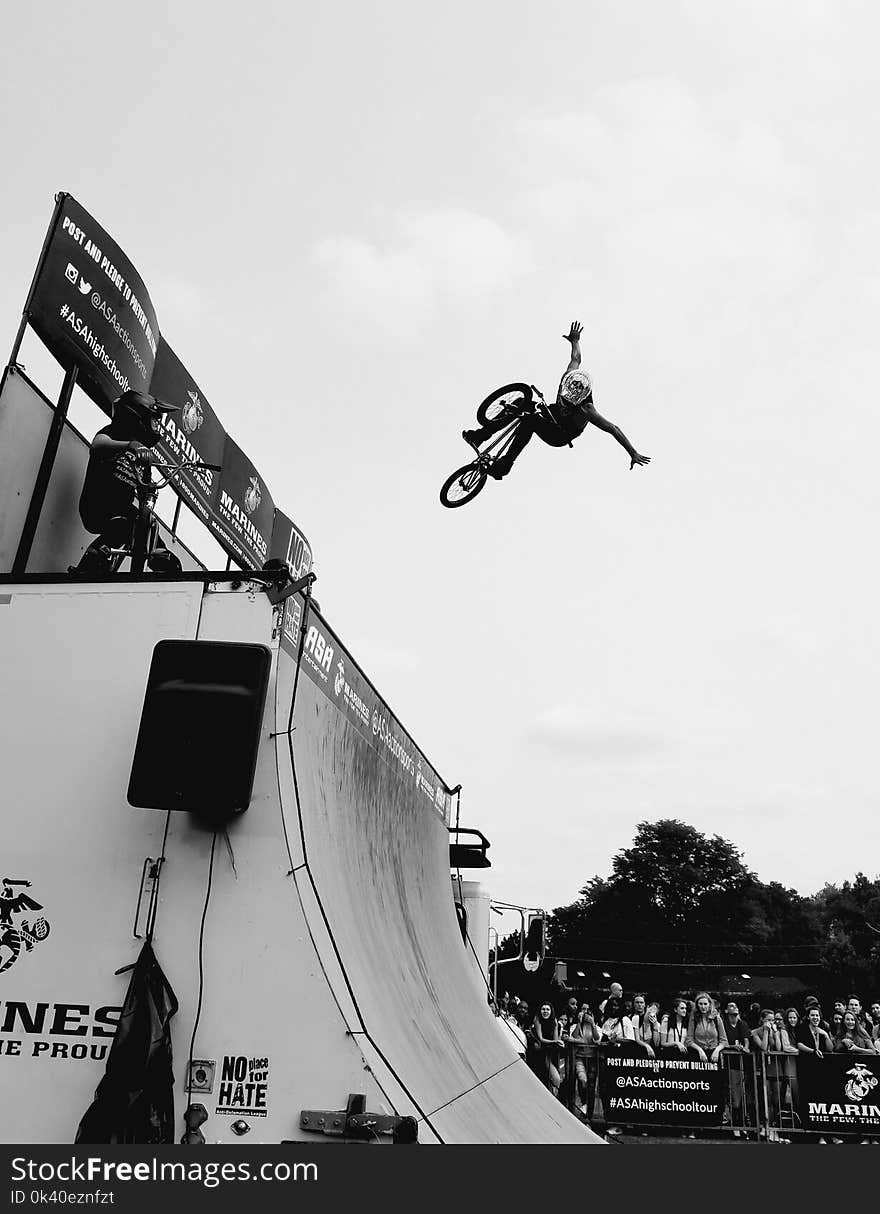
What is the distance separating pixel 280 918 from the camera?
3.90 m

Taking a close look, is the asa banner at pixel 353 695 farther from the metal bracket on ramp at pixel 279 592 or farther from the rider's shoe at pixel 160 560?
the rider's shoe at pixel 160 560

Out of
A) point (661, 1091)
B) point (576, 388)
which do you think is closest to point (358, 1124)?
point (576, 388)

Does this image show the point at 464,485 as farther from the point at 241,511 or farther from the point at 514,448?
the point at 241,511

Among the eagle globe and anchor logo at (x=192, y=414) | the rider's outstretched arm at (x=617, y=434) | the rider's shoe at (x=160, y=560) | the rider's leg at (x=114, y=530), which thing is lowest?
the rider's shoe at (x=160, y=560)

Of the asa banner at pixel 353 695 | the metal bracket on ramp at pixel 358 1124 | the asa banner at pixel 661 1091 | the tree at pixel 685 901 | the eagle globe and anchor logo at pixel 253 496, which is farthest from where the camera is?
the tree at pixel 685 901

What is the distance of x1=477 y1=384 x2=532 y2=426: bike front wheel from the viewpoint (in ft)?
28.7

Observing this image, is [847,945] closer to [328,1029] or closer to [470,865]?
[470,865]

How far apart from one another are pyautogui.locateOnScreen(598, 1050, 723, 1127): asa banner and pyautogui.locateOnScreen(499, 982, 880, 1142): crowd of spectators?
0.14 metres

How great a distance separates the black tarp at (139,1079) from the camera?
3.52 metres

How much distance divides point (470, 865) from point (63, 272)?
6808mm

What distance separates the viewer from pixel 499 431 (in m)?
9.03

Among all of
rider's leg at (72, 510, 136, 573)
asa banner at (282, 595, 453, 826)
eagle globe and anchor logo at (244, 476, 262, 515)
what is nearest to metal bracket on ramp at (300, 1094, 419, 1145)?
asa banner at (282, 595, 453, 826)

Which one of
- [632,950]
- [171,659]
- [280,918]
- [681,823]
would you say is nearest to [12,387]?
[171,659]

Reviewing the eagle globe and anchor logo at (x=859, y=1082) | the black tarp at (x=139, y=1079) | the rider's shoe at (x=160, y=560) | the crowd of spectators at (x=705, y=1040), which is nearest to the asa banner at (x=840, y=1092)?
the eagle globe and anchor logo at (x=859, y=1082)
